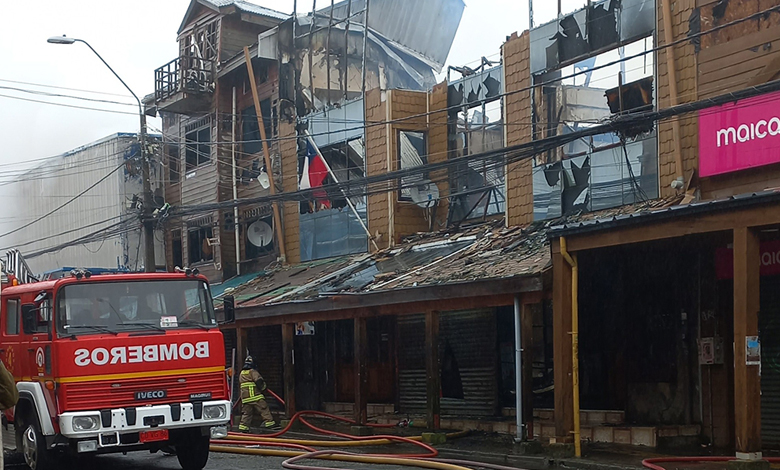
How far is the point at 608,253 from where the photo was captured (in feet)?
52.2

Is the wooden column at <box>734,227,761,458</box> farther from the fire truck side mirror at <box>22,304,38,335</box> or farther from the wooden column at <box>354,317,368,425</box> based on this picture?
the fire truck side mirror at <box>22,304,38,335</box>

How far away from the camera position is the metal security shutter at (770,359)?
14.3 metres

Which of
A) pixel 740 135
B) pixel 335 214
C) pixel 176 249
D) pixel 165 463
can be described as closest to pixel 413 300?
pixel 165 463

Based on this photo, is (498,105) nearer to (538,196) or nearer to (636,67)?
(538,196)

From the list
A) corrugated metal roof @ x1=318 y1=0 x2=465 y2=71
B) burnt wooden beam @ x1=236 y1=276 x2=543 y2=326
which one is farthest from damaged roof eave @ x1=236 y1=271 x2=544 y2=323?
corrugated metal roof @ x1=318 y1=0 x2=465 y2=71

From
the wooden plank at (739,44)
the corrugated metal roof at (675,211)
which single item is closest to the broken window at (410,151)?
the wooden plank at (739,44)

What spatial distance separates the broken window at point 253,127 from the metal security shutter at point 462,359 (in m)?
9.24

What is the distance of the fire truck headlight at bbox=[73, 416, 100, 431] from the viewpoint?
1121 centimetres

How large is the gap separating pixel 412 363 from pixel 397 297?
4.66 m

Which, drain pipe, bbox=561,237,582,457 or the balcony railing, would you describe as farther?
the balcony railing

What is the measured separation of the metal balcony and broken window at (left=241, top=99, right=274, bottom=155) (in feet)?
5.46

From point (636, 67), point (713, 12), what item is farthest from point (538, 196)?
point (713, 12)

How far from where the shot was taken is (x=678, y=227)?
1273 centimetres

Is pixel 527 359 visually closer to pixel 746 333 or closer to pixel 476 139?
pixel 746 333
